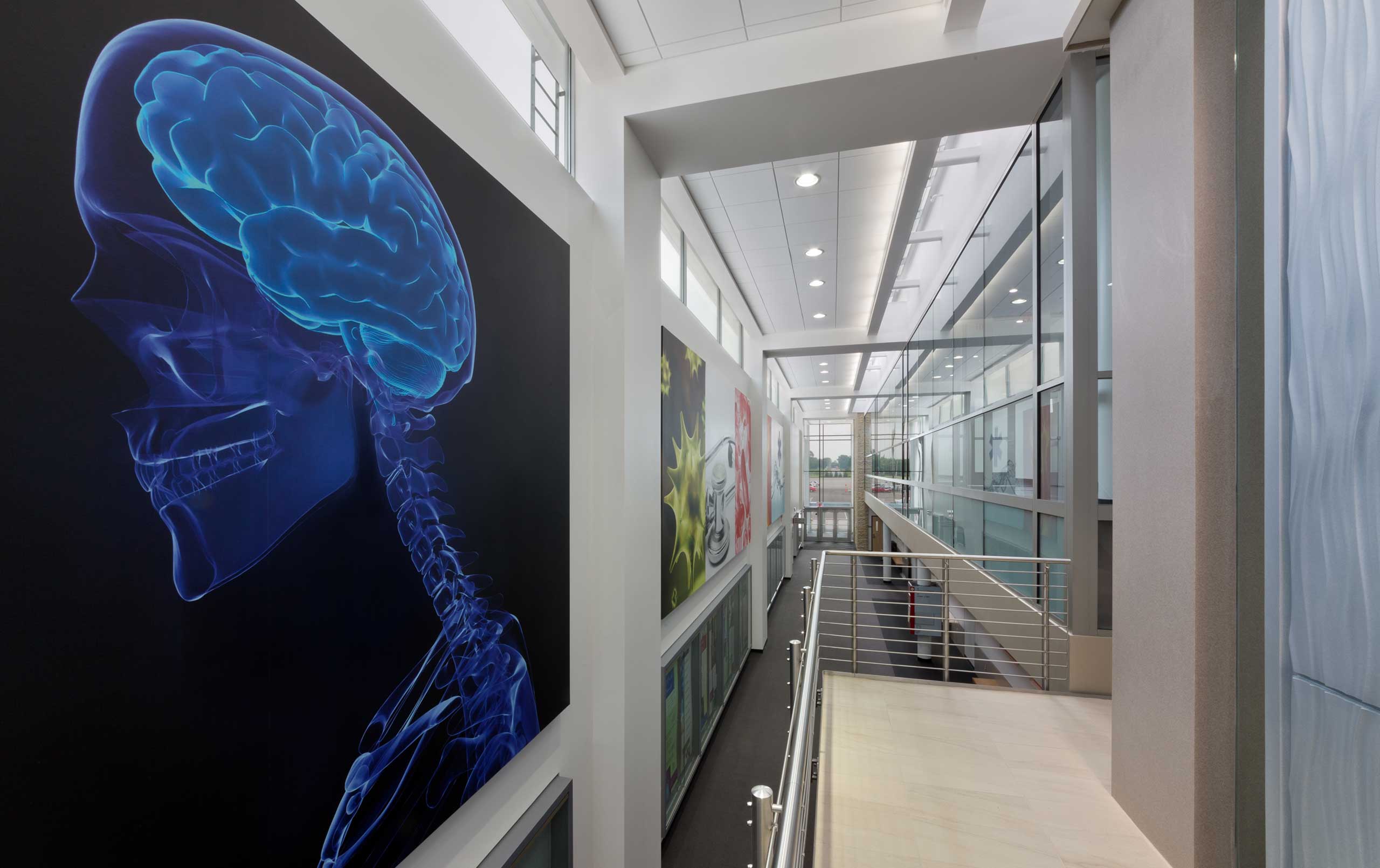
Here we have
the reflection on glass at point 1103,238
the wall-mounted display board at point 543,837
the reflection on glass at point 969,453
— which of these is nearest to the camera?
the wall-mounted display board at point 543,837

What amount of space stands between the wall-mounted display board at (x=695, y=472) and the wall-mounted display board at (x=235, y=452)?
215cm

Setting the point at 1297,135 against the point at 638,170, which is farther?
the point at 638,170

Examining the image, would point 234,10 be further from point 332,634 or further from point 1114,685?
point 1114,685

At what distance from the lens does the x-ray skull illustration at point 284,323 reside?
0.89 metres

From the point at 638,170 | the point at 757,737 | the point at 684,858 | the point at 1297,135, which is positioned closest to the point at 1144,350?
the point at 1297,135

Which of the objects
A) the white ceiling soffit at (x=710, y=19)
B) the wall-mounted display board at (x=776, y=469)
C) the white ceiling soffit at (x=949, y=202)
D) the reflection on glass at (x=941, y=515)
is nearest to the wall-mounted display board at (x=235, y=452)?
the white ceiling soffit at (x=710, y=19)

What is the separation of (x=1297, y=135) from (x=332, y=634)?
2.33 m

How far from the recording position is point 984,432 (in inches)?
194

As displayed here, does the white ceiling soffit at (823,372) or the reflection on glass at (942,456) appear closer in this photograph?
the reflection on glass at (942,456)

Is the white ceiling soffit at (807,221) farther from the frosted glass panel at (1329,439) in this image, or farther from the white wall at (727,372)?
the frosted glass panel at (1329,439)

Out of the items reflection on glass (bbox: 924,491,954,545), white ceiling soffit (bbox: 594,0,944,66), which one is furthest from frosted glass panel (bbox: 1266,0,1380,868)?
reflection on glass (bbox: 924,491,954,545)

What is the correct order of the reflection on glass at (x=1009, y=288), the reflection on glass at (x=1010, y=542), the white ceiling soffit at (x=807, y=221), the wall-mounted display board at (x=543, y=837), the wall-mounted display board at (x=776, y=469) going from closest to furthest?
the wall-mounted display board at (x=543, y=837), the reflection on glass at (x=1010, y=542), the reflection on glass at (x=1009, y=288), the white ceiling soffit at (x=807, y=221), the wall-mounted display board at (x=776, y=469)

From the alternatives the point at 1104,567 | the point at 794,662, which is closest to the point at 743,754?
the point at 1104,567

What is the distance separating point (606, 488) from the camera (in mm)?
2686
